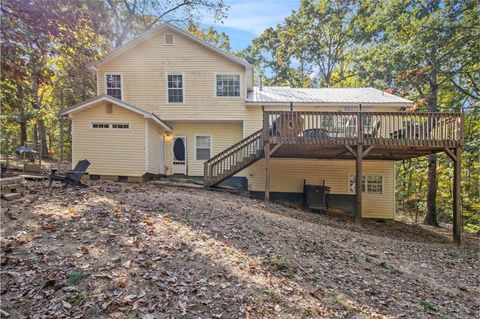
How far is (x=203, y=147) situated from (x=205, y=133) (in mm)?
719

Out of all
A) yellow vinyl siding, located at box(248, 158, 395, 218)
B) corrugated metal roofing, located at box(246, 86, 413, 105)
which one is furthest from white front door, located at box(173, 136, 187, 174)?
corrugated metal roofing, located at box(246, 86, 413, 105)

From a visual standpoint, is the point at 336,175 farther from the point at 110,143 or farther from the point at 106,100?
the point at 106,100

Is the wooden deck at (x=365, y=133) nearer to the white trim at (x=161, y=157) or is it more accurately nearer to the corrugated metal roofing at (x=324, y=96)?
the corrugated metal roofing at (x=324, y=96)

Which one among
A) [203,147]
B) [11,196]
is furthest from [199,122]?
[11,196]

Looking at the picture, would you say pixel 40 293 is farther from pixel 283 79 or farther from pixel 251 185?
pixel 283 79

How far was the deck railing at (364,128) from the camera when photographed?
984cm

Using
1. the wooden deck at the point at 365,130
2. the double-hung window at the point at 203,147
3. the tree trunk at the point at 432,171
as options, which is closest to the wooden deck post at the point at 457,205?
the wooden deck at the point at 365,130

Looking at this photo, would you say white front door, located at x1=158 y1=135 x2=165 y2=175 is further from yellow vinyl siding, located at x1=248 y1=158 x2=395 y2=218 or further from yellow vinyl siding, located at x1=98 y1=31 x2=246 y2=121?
yellow vinyl siding, located at x1=248 y1=158 x2=395 y2=218

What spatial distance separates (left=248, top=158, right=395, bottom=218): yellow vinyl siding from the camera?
46.2 feet

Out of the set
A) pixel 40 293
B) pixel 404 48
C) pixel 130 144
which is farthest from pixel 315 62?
pixel 40 293

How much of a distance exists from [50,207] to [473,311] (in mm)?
8025

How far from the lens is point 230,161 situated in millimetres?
12086

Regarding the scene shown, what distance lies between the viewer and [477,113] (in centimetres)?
1500

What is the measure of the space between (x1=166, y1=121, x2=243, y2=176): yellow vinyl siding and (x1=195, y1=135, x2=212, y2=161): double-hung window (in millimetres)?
151
